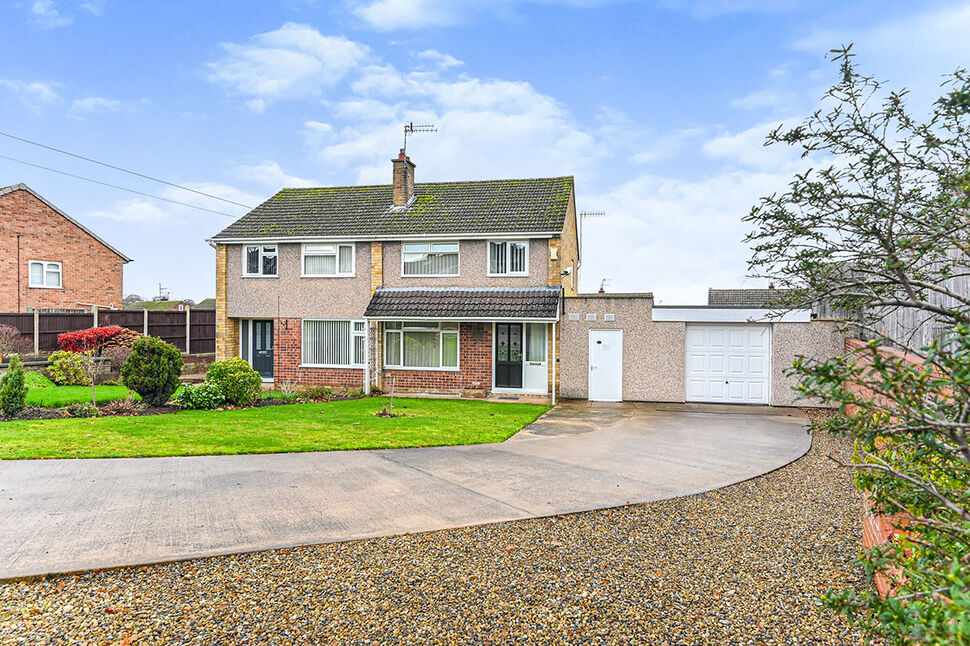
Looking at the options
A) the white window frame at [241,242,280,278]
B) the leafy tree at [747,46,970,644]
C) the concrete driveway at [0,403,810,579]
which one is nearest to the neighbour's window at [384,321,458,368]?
the white window frame at [241,242,280,278]

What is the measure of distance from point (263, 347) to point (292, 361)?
1808 mm

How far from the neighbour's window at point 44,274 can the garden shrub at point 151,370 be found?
1886 centimetres

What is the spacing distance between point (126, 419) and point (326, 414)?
409 centimetres

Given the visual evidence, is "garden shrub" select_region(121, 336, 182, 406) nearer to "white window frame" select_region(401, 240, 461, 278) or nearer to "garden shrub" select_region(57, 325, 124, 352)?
"white window frame" select_region(401, 240, 461, 278)

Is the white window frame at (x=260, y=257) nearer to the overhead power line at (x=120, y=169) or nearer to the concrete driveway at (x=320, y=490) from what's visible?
the overhead power line at (x=120, y=169)

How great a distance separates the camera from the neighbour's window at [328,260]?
1864cm

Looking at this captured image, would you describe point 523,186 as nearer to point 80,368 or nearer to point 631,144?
point 631,144

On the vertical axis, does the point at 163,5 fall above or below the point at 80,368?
above

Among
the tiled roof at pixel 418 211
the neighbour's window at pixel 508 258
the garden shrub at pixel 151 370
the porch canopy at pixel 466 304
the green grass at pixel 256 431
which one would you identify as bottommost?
the green grass at pixel 256 431

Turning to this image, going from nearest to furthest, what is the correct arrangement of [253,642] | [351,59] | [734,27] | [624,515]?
[253,642]
[624,515]
[734,27]
[351,59]

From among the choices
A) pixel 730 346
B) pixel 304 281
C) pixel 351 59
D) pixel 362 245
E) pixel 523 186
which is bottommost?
pixel 730 346

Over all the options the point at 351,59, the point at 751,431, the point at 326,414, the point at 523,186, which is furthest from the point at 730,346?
the point at 351,59

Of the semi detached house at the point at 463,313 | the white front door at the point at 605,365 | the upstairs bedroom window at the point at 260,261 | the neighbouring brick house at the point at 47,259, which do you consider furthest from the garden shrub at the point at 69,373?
the white front door at the point at 605,365

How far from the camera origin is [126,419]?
12109mm
